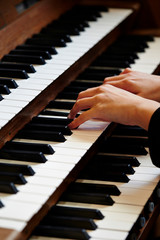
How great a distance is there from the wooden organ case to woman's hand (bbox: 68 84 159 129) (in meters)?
0.10

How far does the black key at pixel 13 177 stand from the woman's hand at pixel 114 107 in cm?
42

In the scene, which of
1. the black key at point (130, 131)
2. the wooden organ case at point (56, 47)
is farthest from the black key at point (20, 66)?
the black key at point (130, 131)

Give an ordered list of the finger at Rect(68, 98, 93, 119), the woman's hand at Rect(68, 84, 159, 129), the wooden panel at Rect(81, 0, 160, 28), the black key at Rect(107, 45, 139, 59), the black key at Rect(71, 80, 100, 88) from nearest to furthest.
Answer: the woman's hand at Rect(68, 84, 159, 129), the finger at Rect(68, 98, 93, 119), the black key at Rect(71, 80, 100, 88), the black key at Rect(107, 45, 139, 59), the wooden panel at Rect(81, 0, 160, 28)

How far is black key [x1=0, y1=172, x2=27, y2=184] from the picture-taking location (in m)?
1.77

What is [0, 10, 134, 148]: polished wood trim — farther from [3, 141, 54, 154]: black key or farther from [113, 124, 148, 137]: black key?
[113, 124, 148, 137]: black key

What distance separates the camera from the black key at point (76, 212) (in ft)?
5.76

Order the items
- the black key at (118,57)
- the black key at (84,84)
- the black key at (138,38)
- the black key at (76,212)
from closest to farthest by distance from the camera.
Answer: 1. the black key at (76,212)
2. the black key at (84,84)
3. the black key at (118,57)
4. the black key at (138,38)

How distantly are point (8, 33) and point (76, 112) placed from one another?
2.14ft

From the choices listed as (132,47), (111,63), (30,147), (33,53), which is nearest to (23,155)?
(30,147)

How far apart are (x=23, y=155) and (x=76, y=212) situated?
0.99 ft

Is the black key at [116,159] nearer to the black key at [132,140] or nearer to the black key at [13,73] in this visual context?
the black key at [132,140]

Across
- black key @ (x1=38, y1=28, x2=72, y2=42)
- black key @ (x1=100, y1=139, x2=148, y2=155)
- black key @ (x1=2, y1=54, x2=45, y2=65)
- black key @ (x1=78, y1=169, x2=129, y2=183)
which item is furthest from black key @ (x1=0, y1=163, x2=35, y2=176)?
black key @ (x1=38, y1=28, x2=72, y2=42)

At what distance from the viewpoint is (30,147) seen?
1.97 meters

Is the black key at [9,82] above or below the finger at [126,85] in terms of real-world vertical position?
above
